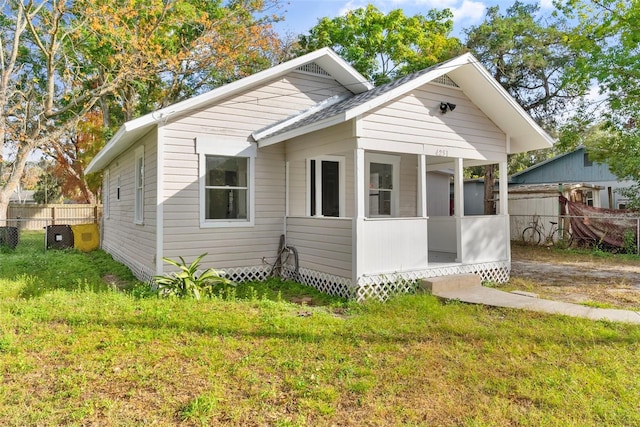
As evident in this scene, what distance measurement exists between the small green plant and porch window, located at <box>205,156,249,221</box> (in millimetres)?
1048

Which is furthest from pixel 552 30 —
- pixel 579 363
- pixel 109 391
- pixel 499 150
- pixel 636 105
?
pixel 109 391

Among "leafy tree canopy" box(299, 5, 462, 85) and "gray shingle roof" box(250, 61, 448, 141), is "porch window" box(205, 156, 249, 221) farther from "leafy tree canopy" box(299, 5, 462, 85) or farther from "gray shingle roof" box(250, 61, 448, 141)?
"leafy tree canopy" box(299, 5, 462, 85)

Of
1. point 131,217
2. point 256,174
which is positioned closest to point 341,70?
point 256,174

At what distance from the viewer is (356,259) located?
627 cm

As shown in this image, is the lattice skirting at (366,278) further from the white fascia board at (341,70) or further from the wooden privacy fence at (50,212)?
the wooden privacy fence at (50,212)

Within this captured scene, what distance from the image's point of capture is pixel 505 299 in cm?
632

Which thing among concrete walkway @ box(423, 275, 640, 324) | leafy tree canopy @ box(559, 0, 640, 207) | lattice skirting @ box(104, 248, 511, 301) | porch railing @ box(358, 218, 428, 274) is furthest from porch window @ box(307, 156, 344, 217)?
leafy tree canopy @ box(559, 0, 640, 207)

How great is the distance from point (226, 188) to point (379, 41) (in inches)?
596

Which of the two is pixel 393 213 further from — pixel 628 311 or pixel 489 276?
pixel 628 311

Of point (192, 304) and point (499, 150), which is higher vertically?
point (499, 150)

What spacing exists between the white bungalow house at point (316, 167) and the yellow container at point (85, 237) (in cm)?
613

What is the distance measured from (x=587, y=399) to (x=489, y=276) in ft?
15.9

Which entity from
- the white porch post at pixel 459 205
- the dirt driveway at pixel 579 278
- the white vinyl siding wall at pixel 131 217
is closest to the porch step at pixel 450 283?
the white porch post at pixel 459 205

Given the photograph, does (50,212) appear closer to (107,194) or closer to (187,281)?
(107,194)
